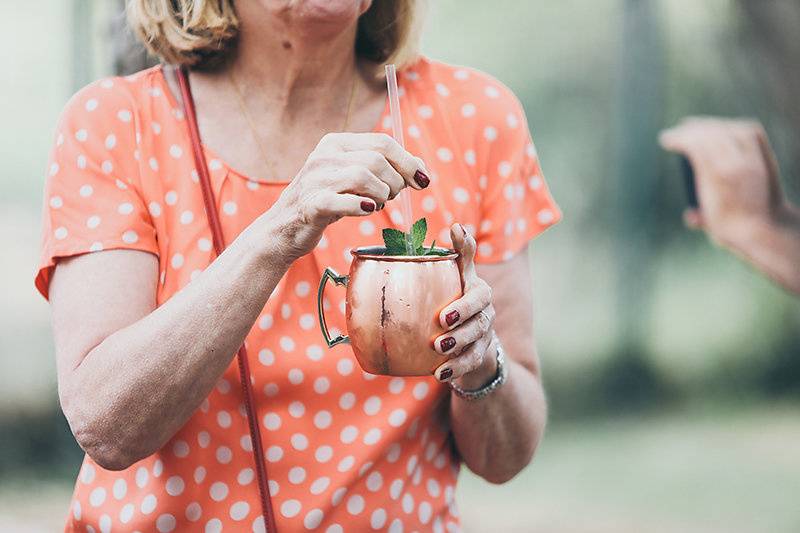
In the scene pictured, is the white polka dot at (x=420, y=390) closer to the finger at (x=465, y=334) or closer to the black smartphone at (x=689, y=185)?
the finger at (x=465, y=334)

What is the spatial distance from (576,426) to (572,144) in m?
1.05

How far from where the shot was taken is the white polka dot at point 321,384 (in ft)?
5.60

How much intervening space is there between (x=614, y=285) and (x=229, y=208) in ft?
8.25

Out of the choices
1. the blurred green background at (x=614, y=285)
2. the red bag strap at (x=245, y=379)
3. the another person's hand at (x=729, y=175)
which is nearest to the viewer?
the red bag strap at (x=245, y=379)

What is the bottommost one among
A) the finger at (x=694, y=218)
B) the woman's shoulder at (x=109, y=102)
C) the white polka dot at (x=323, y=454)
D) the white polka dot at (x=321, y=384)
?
the finger at (x=694, y=218)

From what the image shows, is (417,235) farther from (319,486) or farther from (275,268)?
(319,486)

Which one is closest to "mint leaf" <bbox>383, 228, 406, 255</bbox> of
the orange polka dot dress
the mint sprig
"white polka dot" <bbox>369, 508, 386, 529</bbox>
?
the mint sprig

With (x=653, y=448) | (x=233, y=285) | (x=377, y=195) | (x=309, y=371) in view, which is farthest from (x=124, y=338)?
(x=653, y=448)

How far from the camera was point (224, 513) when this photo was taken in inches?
66.2

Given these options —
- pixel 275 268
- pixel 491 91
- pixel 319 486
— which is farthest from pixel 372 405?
pixel 491 91

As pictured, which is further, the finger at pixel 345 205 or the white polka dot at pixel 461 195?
the white polka dot at pixel 461 195

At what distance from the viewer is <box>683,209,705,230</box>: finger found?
399 centimetres

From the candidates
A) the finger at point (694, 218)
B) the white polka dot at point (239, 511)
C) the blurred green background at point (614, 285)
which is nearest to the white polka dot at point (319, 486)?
the white polka dot at point (239, 511)

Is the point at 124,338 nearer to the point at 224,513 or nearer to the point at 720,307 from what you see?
the point at 224,513
